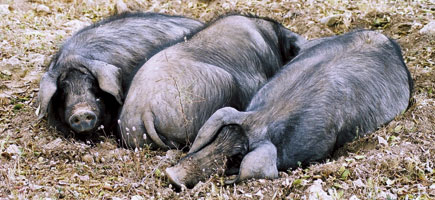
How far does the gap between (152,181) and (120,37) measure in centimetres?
195

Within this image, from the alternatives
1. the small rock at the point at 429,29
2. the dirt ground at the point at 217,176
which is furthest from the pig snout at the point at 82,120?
the small rock at the point at 429,29

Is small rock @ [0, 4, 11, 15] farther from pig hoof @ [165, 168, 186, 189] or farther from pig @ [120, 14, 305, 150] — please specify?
pig hoof @ [165, 168, 186, 189]

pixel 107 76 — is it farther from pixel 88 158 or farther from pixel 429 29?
pixel 429 29

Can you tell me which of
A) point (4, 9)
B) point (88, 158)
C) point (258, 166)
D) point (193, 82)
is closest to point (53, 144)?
point (88, 158)

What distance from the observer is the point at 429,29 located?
6.16 meters

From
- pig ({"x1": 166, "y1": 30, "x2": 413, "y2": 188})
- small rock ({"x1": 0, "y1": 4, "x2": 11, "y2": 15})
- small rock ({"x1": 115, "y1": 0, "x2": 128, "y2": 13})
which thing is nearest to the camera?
pig ({"x1": 166, "y1": 30, "x2": 413, "y2": 188})

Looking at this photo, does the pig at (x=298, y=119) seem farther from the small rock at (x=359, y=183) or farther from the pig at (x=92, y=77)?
the pig at (x=92, y=77)

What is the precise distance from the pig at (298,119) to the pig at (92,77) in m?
1.06

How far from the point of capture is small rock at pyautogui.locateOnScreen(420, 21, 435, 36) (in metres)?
6.12

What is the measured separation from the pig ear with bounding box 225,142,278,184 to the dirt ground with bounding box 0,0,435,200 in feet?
0.15

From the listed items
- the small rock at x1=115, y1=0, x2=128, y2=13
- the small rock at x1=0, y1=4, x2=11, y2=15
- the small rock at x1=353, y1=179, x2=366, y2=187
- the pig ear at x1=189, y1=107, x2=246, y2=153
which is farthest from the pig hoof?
the small rock at x1=0, y1=4, x2=11, y2=15

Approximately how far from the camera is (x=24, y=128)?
5.19 meters

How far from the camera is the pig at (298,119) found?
4.07m

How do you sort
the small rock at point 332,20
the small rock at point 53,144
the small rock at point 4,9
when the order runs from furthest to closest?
the small rock at point 4,9 < the small rock at point 332,20 < the small rock at point 53,144
